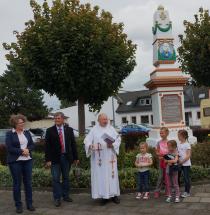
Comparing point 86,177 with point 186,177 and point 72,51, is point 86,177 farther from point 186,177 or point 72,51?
point 72,51

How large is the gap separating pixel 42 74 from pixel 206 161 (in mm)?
7989

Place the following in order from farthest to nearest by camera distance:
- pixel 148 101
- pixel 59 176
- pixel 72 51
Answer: pixel 148 101 → pixel 72 51 → pixel 59 176

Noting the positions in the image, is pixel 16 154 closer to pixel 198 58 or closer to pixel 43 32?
pixel 43 32

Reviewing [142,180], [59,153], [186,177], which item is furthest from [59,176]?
[186,177]

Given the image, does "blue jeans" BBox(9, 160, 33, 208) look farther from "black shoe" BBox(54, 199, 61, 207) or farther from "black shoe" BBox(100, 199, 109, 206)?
"black shoe" BBox(100, 199, 109, 206)

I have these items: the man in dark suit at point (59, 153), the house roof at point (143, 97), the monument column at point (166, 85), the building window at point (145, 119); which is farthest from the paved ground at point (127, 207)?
the building window at point (145, 119)

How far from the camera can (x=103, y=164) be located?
8.43 metres

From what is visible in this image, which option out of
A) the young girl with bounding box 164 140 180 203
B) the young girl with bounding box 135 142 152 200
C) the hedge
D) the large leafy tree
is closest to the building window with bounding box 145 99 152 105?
the large leafy tree

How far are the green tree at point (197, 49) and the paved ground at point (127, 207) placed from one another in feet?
34.8

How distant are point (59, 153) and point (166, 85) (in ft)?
20.5

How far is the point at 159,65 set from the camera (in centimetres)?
1433

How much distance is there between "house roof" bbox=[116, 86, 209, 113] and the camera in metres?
60.6

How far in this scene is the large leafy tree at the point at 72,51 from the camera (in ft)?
53.0

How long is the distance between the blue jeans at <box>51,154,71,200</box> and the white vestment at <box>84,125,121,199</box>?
0.58m
